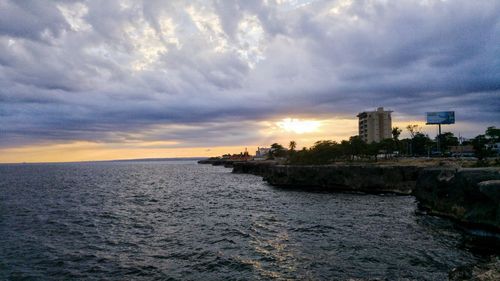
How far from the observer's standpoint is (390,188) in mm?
62031

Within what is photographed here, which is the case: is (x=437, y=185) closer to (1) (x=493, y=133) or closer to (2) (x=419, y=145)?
(1) (x=493, y=133)

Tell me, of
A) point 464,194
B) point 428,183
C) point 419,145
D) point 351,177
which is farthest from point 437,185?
point 419,145

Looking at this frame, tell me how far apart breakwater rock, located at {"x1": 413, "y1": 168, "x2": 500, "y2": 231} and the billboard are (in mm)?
74228

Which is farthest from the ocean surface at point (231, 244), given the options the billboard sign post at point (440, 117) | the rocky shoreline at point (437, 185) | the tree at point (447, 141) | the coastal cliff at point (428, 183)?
the tree at point (447, 141)

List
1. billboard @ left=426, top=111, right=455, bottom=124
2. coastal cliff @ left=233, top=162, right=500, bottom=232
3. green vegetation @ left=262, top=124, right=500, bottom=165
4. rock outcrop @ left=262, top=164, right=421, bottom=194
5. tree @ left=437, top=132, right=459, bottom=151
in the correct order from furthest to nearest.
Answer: tree @ left=437, top=132, right=459, bottom=151, billboard @ left=426, top=111, right=455, bottom=124, green vegetation @ left=262, top=124, right=500, bottom=165, rock outcrop @ left=262, top=164, right=421, bottom=194, coastal cliff @ left=233, top=162, right=500, bottom=232

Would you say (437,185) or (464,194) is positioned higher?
(437,185)

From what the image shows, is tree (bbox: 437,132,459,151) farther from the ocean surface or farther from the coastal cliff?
the ocean surface

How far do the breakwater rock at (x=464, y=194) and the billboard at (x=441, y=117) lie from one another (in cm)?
7423

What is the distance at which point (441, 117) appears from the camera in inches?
4220

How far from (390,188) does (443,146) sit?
2879 inches

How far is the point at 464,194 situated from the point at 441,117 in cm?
8797

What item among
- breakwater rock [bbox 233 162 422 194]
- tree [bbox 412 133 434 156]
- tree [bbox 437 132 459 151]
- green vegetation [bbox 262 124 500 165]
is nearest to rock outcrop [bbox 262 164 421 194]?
breakwater rock [bbox 233 162 422 194]

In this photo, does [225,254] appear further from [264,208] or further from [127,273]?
[264,208]

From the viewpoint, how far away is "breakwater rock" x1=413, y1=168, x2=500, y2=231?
25.9m
